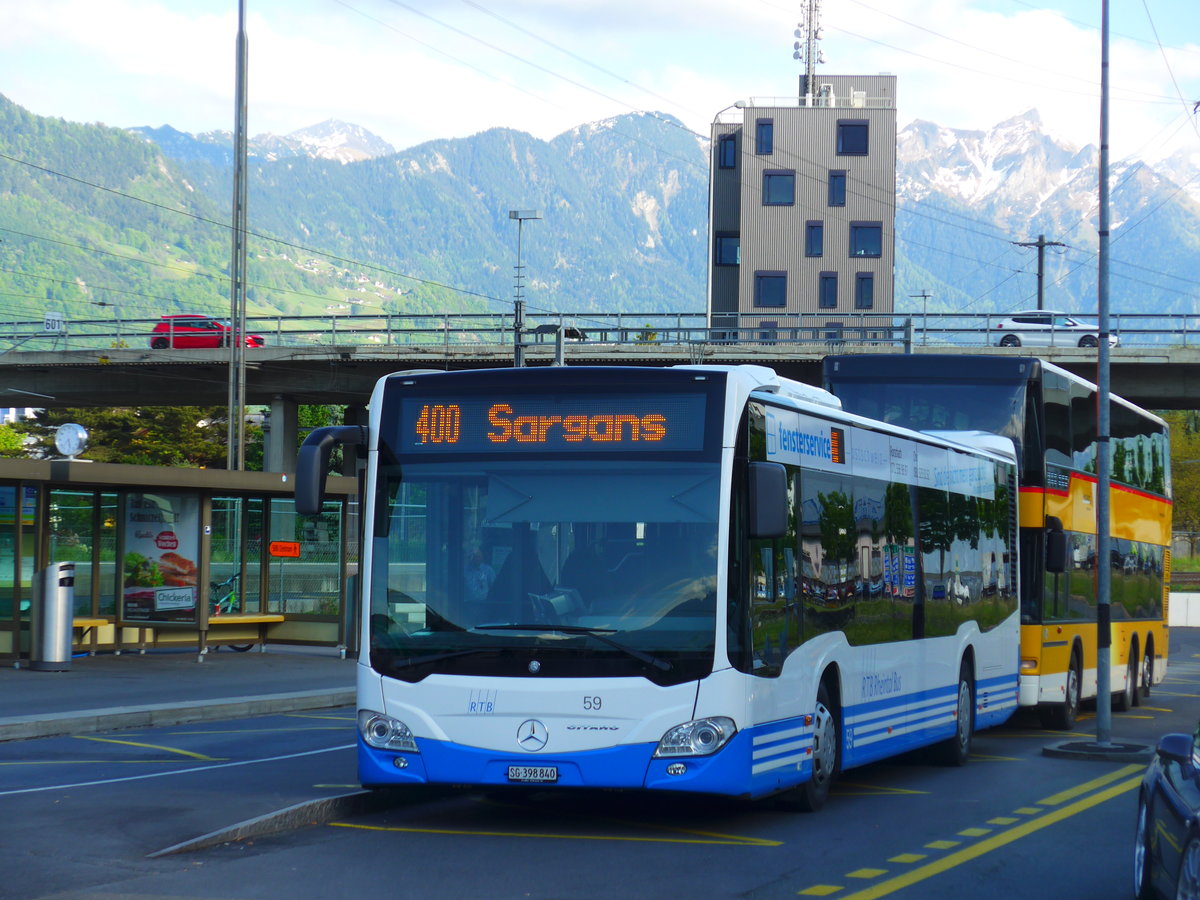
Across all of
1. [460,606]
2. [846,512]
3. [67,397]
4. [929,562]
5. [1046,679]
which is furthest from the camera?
[67,397]

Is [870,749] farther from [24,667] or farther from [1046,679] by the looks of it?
[24,667]

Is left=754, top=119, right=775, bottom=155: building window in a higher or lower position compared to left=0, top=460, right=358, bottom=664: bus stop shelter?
higher

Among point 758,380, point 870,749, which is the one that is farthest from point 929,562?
point 758,380

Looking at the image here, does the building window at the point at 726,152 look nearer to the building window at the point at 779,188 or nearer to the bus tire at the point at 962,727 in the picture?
Answer: the building window at the point at 779,188

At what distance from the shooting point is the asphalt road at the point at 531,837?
8531mm

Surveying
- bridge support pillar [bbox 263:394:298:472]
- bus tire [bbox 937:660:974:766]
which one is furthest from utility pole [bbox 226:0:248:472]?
bus tire [bbox 937:660:974:766]

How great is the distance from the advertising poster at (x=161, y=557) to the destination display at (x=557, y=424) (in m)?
15.8

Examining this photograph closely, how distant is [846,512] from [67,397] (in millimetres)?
50056

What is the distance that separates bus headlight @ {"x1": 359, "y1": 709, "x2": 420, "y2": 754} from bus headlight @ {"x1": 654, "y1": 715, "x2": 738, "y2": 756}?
1.54m

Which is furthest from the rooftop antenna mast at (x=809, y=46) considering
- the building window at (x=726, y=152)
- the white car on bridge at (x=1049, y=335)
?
the white car on bridge at (x=1049, y=335)

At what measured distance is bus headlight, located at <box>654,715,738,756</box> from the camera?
9.79 meters

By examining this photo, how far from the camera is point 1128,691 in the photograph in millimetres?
22828

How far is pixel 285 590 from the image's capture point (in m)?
27.6

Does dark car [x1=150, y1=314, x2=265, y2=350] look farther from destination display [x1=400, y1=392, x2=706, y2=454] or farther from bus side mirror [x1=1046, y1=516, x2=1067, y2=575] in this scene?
destination display [x1=400, y1=392, x2=706, y2=454]
